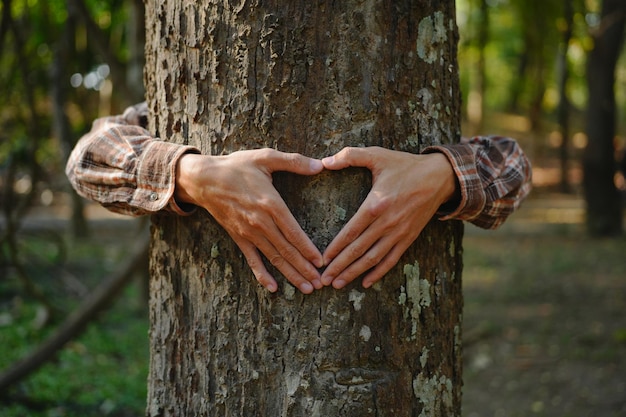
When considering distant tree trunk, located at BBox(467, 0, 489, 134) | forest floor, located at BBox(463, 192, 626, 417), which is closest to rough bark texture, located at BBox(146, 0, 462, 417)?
forest floor, located at BBox(463, 192, 626, 417)

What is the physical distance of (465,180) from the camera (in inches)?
69.6

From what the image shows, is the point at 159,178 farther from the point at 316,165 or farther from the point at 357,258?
the point at 357,258

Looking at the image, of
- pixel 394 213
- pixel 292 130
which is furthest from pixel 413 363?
pixel 292 130

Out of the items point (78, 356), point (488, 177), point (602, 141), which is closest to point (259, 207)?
point (488, 177)

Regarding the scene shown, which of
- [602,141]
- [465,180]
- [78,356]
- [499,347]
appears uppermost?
[602,141]

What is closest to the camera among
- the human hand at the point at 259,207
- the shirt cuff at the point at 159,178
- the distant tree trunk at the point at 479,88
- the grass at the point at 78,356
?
the human hand at the point at 259,207

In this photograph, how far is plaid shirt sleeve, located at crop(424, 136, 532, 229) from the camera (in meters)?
1.77

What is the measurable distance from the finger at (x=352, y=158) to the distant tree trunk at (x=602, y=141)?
10.7m

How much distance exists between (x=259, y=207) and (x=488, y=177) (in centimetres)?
65

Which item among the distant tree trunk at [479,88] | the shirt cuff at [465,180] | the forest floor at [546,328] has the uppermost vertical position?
the distant tree trunk at [479,88]

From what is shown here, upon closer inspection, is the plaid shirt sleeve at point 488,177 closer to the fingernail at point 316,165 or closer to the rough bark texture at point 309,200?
the rough bark texture at point 309,200

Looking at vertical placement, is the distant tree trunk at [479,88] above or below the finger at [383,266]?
above

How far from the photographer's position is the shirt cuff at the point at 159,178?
68.9 inches

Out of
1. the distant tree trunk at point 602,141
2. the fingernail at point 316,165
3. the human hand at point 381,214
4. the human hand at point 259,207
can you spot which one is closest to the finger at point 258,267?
the human hand at point 259,207
